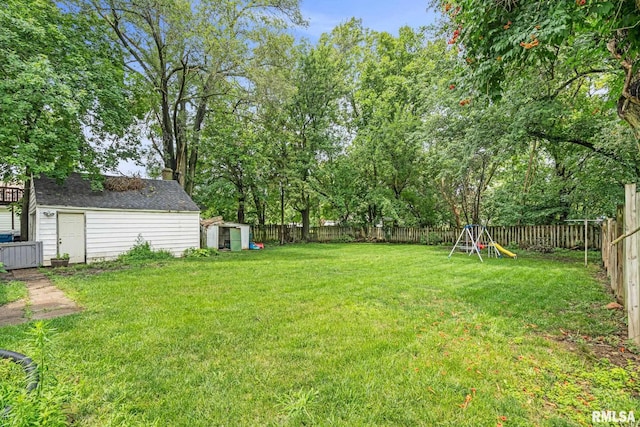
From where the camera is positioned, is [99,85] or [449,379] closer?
[449,379]

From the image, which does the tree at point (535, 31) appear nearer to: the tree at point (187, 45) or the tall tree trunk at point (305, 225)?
the tree at point (187, 45)

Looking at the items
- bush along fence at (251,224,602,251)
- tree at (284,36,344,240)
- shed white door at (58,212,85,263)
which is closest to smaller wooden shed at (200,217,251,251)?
bush along fence at (251,224,602,251)

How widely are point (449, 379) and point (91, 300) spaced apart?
5.47 metres

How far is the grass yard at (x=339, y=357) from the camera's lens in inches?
83.2

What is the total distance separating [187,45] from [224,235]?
832 cm

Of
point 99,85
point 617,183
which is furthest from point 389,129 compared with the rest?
point 99,85

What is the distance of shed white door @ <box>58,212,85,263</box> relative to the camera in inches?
377

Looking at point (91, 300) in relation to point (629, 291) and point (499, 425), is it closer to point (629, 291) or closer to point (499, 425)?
point (499, 425)

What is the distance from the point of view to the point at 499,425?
1.95 m

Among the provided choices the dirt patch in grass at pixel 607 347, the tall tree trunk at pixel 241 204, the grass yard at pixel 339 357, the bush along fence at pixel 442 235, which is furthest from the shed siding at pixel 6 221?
the dirt patch in grass at pixel 607 347

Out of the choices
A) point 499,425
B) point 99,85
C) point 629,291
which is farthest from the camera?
point 99,85

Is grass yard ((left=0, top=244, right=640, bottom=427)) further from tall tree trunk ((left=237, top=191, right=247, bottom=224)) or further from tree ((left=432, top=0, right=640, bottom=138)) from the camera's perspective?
tall tree trunk ((left=237, top=191, right=247, bottom=224))

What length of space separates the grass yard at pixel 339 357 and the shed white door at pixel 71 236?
5.06 meters

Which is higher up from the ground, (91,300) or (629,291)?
(629,291)
